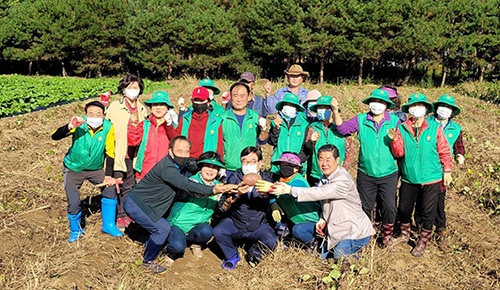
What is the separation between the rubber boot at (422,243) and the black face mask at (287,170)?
146 cm

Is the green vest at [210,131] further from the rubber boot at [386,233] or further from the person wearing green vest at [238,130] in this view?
the rubber boot at [386,233]

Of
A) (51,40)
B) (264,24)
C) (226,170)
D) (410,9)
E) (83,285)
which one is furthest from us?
(51,40)

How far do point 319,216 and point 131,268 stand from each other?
1723 mm

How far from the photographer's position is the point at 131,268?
3.64 metres

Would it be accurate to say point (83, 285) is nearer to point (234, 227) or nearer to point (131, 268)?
point (131, 268)

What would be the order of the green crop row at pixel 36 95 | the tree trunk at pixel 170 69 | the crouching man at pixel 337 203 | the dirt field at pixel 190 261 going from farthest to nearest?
the tree trunk at pixel 170 69
the green crop row at pixel 36 95
the crouching man at pixel 337 203
the dirt field at pixel 190 261

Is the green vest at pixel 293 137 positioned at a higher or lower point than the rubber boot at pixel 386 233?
higher

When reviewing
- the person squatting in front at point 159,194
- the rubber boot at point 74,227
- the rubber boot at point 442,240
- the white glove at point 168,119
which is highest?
the white glove at point 168,119

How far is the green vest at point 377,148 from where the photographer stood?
13.0ft

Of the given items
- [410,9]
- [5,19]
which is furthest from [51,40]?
[410,9]

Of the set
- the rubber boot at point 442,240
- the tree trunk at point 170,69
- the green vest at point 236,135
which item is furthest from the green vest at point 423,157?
the tree trunk at point 170,69

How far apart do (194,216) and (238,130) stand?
3.08 ft

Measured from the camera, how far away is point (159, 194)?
12.0 feet

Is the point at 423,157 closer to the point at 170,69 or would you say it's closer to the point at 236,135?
the point at 236,135
